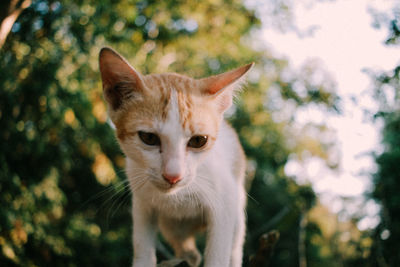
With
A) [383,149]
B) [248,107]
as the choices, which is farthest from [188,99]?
[248,107]

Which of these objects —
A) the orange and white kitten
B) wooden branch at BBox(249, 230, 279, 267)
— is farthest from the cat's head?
wooden branch at BBox(249, 230, 279, 267)

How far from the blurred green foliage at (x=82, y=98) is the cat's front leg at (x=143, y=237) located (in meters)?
0.20

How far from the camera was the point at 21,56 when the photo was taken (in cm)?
313

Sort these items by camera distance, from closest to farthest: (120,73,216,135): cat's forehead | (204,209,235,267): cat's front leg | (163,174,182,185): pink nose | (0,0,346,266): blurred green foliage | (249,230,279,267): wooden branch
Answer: (163,174,182,185): pink nose → (120,73,216,135): cat's forehead → (204,209,235,267): cat's front leg → (249,230,279,267): wooden branch → (0,0,346,266): blurred green foliage

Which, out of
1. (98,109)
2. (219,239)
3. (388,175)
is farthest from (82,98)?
(388,175)

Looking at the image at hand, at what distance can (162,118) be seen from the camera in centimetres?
152

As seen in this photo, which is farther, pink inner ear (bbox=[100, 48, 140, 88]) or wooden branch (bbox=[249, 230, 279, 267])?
wooden branch (bbox=[249, 230, 279, 267])

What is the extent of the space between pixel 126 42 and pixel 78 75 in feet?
3.17

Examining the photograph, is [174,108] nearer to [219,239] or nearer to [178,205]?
[178,205]

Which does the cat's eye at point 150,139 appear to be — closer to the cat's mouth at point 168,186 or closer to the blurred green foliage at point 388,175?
the cat's mouth at point 168,186

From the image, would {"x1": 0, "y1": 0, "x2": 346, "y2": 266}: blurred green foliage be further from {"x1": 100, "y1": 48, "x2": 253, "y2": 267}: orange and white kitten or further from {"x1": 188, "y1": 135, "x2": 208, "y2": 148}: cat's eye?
{"x1": 188, "y1": 135, "x2": 208, "y2": 148}: cat's eye

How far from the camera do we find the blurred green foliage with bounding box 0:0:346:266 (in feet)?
10.1

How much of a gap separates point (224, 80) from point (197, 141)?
40cm

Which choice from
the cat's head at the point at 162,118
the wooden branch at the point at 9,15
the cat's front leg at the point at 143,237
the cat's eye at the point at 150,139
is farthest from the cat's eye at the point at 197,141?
the wooden branch at the point at 9,15
